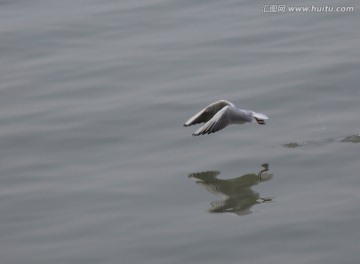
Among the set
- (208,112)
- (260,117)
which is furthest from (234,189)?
(208,112)

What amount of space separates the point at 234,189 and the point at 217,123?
1.03 meters

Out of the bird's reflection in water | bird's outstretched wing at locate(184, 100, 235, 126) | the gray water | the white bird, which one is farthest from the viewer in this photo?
bird's outstretched wing at locate(184, 100, 235, 126)

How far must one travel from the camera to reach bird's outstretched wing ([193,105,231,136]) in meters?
11.4

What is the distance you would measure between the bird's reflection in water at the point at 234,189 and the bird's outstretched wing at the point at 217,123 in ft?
2.19

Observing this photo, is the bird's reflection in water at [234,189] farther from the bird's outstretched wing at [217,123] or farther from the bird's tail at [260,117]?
the bird's outstretched wing at [217,123]

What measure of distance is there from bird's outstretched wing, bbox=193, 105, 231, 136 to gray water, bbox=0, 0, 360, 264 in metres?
0.19

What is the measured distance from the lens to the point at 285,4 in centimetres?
1650

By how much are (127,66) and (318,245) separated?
5777 mm

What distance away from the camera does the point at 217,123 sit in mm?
11438

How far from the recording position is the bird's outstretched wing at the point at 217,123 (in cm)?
1144

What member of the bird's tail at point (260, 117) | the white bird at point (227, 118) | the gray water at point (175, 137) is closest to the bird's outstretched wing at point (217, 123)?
the white bird at point (227, 118)

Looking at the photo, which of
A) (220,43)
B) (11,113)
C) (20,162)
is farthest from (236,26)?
(20,162)

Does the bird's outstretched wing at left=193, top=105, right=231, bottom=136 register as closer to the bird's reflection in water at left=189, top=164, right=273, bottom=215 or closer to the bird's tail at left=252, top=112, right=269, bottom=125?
the bird's tail at left=252, top=112, right=269, bottom=125

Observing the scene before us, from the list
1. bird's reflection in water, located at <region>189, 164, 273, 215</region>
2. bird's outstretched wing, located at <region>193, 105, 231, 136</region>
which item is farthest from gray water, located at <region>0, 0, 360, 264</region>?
bird's outstretched wing, located at <region>193, 105, 231, 136</region>
